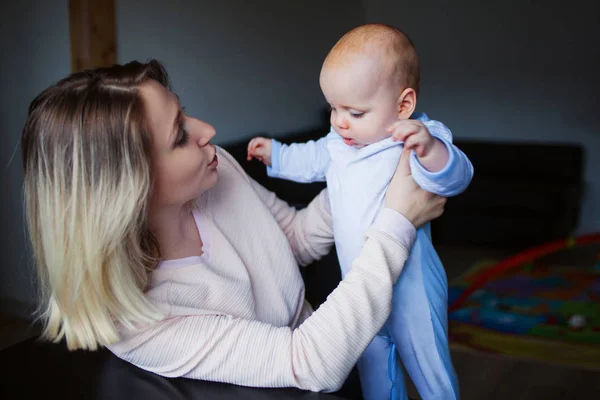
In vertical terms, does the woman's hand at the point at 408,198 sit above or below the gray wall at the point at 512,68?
above

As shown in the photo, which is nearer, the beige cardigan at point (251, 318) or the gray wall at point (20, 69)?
the beige cardigan at point (251, 318)

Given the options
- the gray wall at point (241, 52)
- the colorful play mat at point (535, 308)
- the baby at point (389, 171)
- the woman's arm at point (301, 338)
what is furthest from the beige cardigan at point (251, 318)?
the colorful play mat at point (535, 308)

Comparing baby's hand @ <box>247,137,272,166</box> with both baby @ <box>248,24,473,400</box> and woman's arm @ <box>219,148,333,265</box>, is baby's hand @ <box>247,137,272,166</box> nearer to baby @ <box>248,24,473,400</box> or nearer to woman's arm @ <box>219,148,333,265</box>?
woman's arm @ <box>219,148,333,265</box>

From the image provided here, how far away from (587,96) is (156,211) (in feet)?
15.8

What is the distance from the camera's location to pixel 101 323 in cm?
119

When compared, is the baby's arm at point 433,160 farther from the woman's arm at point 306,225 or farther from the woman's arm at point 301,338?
the woman's arm at point 306,225

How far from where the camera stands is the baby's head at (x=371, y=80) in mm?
1254

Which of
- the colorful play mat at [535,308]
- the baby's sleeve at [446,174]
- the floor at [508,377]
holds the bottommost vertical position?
the colorful play mat at [535,308]

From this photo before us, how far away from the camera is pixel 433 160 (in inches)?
46.9

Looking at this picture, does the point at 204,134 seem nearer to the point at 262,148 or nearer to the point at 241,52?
the point at 262,148

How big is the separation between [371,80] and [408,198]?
231 mm

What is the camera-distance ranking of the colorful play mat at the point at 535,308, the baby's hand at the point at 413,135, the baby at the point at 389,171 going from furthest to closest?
the colorful play mat at the point at 535,308
the baby at the point at 389,171
the baby's hand at the point at 413,135

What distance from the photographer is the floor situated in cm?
287

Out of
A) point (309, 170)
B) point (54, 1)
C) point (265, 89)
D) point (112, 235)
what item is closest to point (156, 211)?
point (112, 235)
